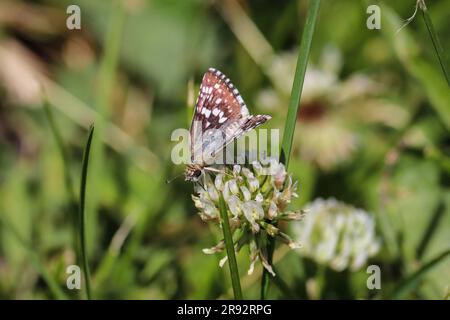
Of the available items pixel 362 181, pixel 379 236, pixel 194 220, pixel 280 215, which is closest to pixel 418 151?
pixel 362 181

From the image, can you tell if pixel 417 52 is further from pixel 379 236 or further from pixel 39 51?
pixel 39 51

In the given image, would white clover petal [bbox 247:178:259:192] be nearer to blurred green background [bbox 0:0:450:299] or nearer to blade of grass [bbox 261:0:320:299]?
blade of grass [bbox 261:0:320:299]

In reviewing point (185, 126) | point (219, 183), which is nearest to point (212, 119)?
point (219, 183)

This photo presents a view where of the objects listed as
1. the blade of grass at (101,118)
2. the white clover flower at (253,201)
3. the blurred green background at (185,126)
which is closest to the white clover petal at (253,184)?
the white clover flower at (253,201)

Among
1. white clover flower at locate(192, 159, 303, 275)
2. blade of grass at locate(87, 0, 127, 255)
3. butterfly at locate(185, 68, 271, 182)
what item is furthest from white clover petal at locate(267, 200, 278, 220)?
blade of grass at locate(87, 0, 127, 255)
